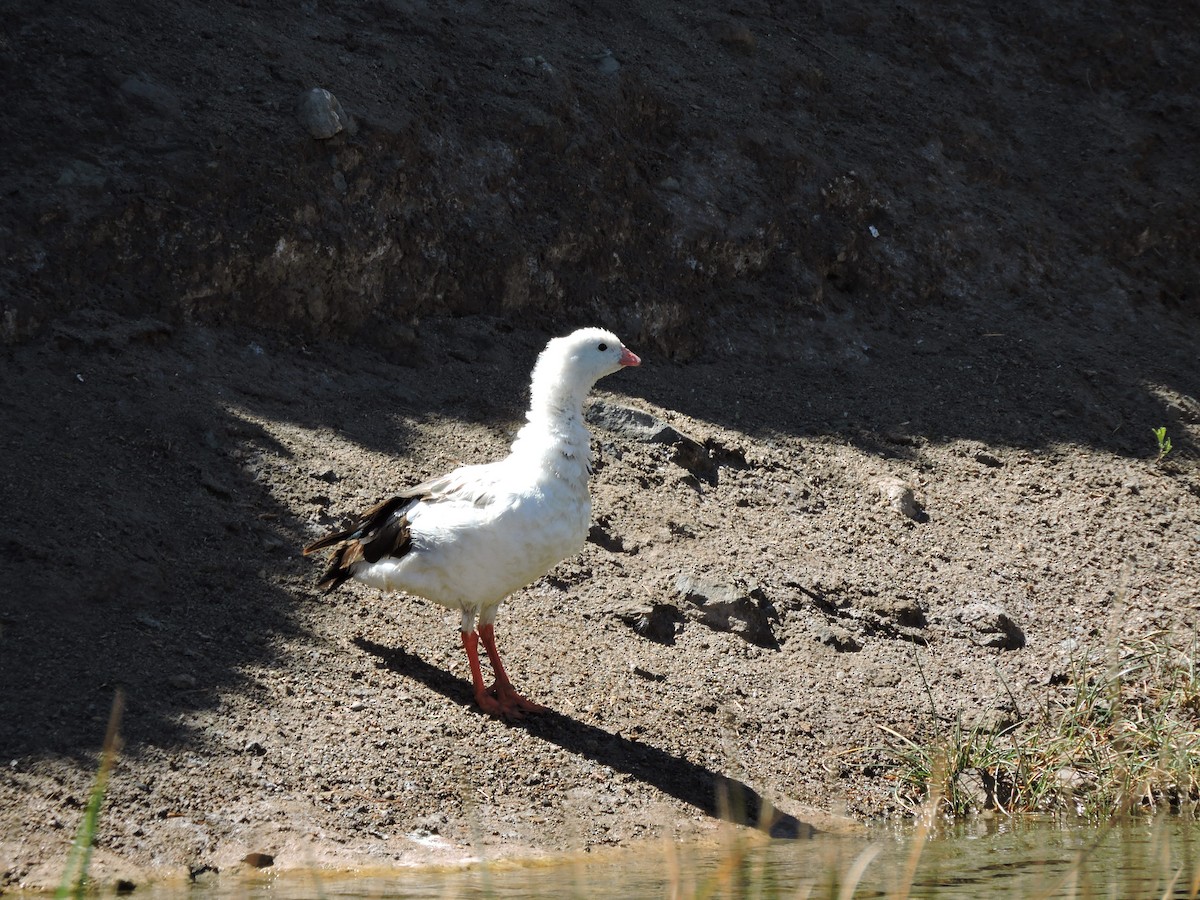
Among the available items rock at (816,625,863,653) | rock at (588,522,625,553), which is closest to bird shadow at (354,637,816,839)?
rock at (816,625,863,653)

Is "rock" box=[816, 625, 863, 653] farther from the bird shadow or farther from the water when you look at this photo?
the water

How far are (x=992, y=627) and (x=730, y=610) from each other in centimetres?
166

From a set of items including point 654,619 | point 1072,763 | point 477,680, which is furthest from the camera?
point 654,619

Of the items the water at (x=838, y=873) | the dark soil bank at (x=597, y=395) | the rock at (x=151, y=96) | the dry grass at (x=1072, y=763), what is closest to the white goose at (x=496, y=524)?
the dark soil bank at (x=597, y=395)

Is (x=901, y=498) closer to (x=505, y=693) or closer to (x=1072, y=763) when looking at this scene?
(x=1072, y=763)

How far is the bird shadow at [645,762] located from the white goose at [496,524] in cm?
18

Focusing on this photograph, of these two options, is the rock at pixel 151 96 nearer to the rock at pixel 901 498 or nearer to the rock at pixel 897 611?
the rock at pixel 901 498

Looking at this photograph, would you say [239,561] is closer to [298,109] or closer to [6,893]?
[6,893]

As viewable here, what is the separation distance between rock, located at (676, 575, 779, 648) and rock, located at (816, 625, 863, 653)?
28 cm

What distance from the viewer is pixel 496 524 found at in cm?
638

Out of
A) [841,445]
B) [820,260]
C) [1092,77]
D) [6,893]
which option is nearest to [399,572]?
[6,893]

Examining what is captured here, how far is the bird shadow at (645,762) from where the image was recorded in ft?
20.2

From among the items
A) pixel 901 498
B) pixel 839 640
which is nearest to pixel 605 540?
pixel 839 640

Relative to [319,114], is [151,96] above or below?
below
